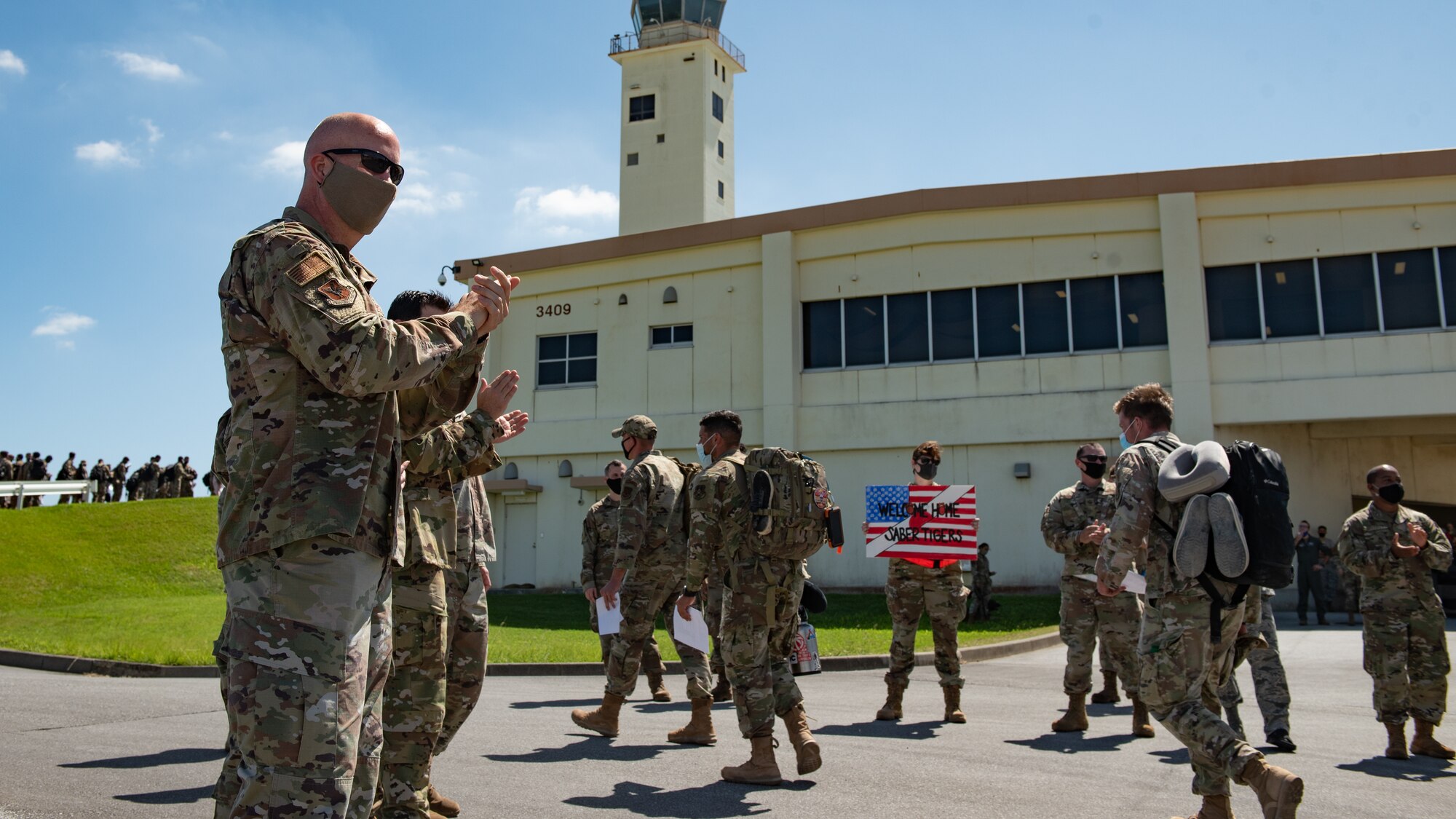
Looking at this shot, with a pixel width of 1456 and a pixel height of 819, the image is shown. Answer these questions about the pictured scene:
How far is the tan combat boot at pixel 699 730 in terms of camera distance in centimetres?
727

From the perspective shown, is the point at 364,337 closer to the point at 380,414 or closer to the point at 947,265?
the point at 380,414

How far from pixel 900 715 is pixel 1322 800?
11.4 ft

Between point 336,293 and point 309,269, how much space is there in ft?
0.31

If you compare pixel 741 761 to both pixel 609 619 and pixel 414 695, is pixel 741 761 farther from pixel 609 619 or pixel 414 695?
pixel 414 695

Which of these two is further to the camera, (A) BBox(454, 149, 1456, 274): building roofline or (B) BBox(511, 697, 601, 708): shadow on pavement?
(A) BBox(454, 149, 1456, 274): building roofline

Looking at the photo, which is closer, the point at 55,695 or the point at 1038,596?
the point at 55,695

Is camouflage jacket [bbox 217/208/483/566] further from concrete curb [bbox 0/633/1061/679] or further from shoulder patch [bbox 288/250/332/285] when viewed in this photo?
concrete curb [bbox 0/633/1061/679]

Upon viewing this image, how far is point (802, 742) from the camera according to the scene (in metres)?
5.97

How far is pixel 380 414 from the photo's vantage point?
2.89 meters

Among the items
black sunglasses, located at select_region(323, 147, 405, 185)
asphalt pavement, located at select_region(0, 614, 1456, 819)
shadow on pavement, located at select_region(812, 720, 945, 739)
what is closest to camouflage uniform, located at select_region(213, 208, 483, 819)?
black sunglasses, located at select_region(323, 147, 405, 185)

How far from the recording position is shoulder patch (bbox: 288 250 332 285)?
272 centimetres

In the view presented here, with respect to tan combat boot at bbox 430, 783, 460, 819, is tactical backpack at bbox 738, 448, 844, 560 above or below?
above

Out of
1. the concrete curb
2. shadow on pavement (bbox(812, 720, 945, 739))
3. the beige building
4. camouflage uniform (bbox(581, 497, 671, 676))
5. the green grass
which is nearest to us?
shadow on pavement (bbox(812, 720, 945, 739))

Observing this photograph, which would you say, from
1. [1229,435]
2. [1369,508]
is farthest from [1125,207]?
[1369,508]
